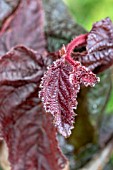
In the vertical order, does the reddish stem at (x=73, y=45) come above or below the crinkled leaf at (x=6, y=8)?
below

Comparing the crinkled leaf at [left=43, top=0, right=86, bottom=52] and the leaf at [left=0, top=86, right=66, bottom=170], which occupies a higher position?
the crinkled leaf at [left=43, top=0, right=86, bottom=52]

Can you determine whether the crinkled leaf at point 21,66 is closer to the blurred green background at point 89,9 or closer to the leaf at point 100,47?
the leaf at point 100,47

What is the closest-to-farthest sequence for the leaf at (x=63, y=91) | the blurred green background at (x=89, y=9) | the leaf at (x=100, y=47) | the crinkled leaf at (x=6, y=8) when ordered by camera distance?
the leaf at (x=63, y=91), the leaf at (x=100, y=47), the crinkled leaf at (x=6, y=8), the blurred green background at (x=89, y=9)

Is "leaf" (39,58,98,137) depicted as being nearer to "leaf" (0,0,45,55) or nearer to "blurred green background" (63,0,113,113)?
"leaf" (0,0,45,55)

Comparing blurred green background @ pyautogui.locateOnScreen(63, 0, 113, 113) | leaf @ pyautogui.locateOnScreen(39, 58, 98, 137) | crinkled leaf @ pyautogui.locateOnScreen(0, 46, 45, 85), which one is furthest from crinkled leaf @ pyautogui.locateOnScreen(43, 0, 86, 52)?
blurred green background @ pyautogui.locateOnScreen(63, 0, 113, 113)

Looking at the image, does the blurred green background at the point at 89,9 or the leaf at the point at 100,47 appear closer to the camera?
the leaf at the point at 100,47

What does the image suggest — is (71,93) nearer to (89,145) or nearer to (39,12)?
(39,12)

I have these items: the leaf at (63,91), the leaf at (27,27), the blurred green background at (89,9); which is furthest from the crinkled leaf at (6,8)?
the blurred green background at (89,9)
